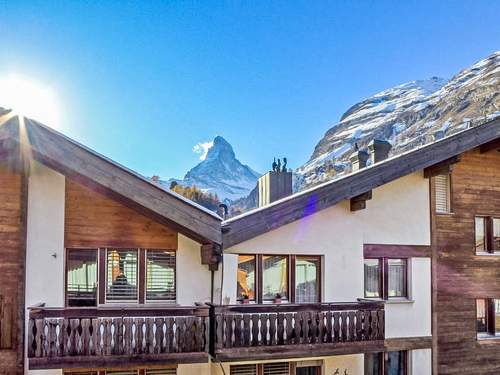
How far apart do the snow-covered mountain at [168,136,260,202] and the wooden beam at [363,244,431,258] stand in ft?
350

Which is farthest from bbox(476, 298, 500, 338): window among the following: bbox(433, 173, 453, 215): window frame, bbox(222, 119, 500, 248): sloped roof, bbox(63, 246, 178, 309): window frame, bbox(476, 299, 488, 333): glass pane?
bbox(63, 246, 178, 309): window frame

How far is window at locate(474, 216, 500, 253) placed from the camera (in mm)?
14734

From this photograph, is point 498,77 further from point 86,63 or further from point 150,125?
point 86,63

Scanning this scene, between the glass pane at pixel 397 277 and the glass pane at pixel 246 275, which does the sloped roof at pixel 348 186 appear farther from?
the glass pane at pixel 397 277

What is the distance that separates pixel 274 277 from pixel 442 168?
544cm

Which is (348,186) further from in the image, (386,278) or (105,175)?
(105,175)

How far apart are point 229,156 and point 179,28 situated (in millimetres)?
110984

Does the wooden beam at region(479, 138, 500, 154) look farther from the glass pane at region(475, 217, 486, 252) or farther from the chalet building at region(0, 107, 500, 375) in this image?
the glass pane at region(475, 217, 486, 252)

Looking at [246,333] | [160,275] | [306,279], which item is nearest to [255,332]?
[246,333]

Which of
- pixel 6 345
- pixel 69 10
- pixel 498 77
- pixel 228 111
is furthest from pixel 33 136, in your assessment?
pixel 498 77

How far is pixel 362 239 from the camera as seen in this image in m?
13.5

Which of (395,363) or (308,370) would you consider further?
(395,363)

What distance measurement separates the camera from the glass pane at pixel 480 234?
14.7m

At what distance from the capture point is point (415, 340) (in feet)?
45.3
